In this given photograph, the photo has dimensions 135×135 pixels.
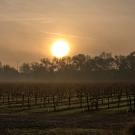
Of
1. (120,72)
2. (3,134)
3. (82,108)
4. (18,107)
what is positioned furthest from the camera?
(120,72)

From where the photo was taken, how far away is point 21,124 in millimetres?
27547

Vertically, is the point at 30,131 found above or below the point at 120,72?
below

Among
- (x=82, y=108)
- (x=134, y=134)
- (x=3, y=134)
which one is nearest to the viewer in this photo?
(x=134, y=134)

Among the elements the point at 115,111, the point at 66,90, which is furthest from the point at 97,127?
the point at 66,90

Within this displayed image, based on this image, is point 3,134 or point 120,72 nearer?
point 3,134

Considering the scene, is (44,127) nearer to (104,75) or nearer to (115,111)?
(115,111)

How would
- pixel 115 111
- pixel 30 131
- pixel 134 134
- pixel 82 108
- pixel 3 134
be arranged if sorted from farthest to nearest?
pixel 82 108
pixel 115 111
pixel 30 131
pixel 3 134
pixel 134 134

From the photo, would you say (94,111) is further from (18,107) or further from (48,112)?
(18,107)

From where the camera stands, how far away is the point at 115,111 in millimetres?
39219

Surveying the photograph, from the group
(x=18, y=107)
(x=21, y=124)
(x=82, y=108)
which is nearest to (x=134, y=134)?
(x=21, y=124)

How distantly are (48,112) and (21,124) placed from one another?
41.5ft

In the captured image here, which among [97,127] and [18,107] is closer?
[97,127]

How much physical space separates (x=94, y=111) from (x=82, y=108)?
9.89 feet

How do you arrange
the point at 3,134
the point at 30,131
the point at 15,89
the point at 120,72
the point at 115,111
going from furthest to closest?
the point at 120,72 → the point at 15,89 → the point at 115,111 → the point at 30,131 → the point at 3,134
